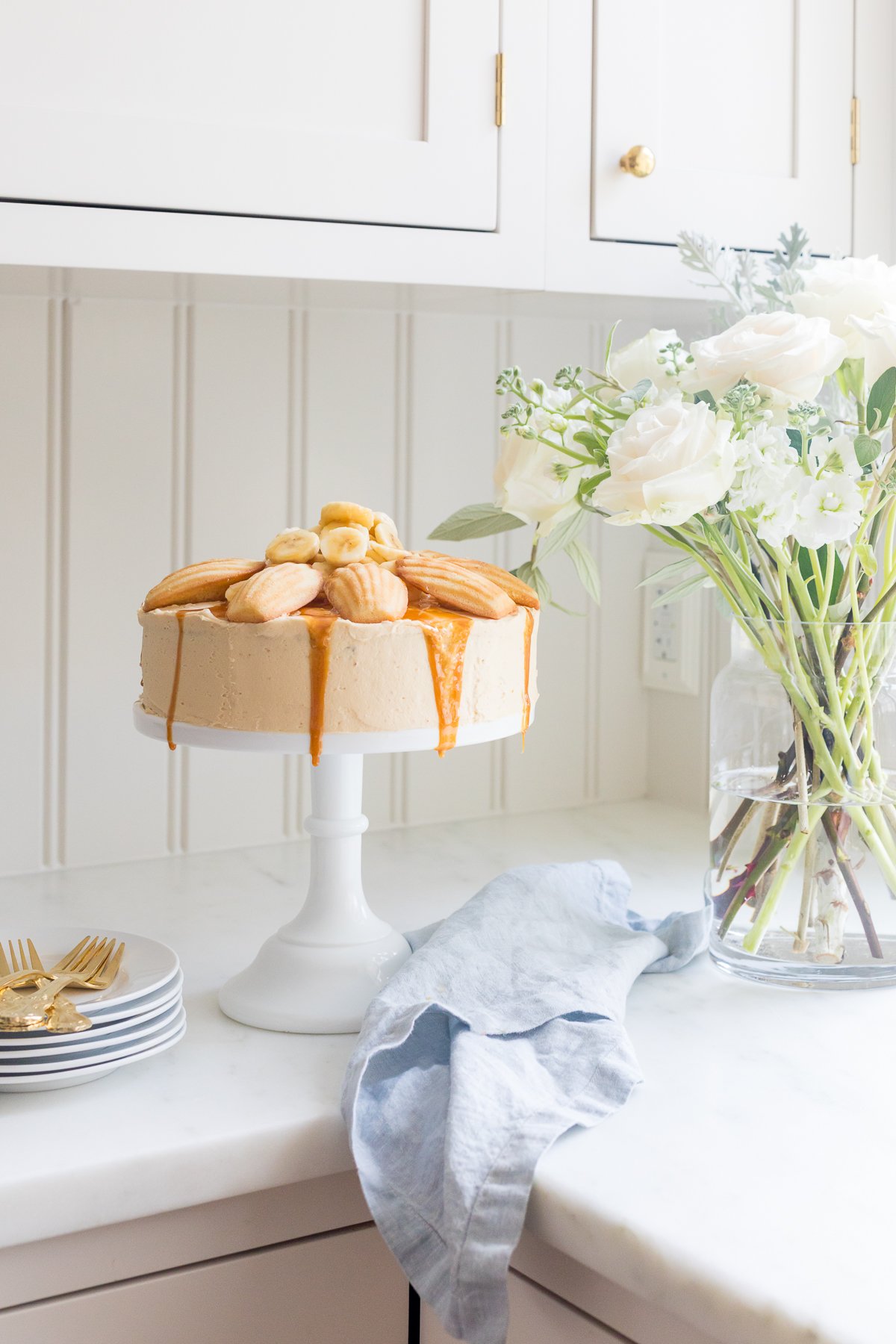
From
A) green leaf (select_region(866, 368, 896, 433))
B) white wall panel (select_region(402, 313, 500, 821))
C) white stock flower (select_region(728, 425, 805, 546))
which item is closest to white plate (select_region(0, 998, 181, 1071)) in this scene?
white stock flower (select_region(728, 425, 805, 546))

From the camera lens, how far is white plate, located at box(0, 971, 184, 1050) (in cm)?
76

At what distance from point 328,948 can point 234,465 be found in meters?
0.61

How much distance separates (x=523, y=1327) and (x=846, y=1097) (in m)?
0.23

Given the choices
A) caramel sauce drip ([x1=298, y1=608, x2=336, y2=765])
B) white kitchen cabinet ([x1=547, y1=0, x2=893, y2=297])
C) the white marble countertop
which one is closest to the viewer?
the white marble countertop

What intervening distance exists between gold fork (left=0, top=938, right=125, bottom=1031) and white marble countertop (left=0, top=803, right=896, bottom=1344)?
0.15ft

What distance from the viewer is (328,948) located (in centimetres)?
91

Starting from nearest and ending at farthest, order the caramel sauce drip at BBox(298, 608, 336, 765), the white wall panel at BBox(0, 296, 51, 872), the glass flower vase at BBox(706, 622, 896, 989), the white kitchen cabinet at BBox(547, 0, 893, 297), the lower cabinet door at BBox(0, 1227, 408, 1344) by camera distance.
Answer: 1. the lower cabinet door at BBox(0, 1227, 408, 1344)
2. the caramel sauce drip at BBox(298, 608, 336, 765)
3. the glass flower vase at BBox(706, 622, 896, 989)
4. the white kitchen cabinet at BBox(547, 0, 893, 297)
5. the white wall panel at BBox(0, 296, 51, 872)

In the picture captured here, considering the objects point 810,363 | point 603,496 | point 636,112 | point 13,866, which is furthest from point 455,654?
point 13,866

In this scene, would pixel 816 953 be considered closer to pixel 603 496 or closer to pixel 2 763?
pixel 603 496

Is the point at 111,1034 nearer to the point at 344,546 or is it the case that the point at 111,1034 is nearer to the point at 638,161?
the point at 344,546

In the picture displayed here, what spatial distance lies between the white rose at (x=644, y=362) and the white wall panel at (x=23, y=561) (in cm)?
62

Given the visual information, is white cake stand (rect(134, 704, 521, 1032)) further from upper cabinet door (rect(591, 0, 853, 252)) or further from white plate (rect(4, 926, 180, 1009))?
upper cabinet door (rect(591, 0, 853, 252))

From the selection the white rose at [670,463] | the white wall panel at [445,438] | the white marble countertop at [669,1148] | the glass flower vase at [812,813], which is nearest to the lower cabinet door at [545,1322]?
the white marble countertop at [669,1148]

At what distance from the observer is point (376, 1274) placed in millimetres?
807
